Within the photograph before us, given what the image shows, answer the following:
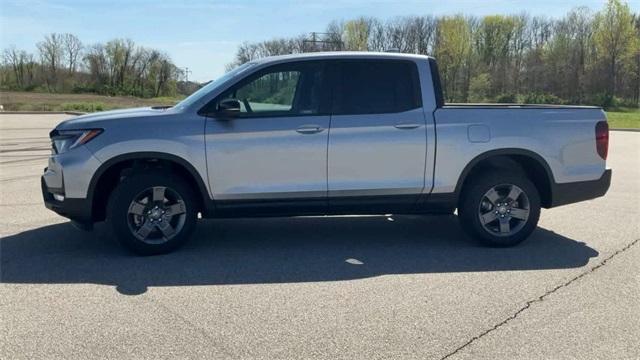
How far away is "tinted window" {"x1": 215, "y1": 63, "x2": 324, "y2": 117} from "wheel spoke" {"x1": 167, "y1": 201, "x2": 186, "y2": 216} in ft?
3.46

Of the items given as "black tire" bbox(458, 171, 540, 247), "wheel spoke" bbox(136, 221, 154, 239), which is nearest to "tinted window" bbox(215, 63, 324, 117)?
"wheel spoke" bbox(136, 221, 154, 239)

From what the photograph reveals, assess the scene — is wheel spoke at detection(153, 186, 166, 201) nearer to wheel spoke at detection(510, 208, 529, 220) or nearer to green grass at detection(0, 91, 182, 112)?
wheel spoke at detection(510, 208, 529, 220)

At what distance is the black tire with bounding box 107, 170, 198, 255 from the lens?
4.98 m

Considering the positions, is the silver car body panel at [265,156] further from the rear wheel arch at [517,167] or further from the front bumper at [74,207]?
the rear wheel arch at [517,167]

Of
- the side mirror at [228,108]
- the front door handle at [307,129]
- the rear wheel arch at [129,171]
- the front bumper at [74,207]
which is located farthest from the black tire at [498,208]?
the front bumper at [74,207]

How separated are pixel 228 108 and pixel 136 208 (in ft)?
4.20

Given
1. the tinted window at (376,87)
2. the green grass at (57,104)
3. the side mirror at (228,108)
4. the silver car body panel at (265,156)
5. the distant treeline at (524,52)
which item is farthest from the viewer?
the distant treeline at (524,52)

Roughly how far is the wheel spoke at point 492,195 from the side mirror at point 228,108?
2.64 meters

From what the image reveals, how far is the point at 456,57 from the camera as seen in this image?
67.1 metres

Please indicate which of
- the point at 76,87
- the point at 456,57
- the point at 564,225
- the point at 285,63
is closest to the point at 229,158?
the point at 285,63

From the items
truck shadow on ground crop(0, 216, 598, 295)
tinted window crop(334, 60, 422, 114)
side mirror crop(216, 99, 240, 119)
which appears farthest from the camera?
tinted window crop(334, 60, 422, 114)

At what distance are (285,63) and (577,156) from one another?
125 inches

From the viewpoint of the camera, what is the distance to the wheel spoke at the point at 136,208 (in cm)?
501

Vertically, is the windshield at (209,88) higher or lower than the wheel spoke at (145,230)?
higher
